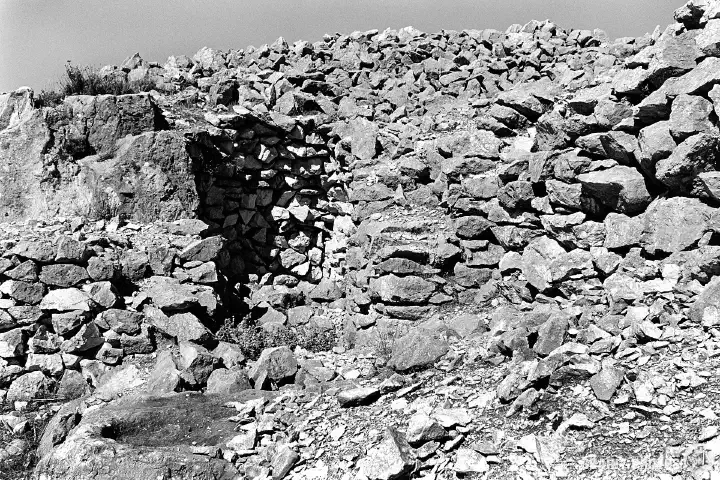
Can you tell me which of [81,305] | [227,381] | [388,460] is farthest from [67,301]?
[388,460]

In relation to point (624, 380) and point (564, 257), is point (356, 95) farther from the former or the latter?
point (624, 380)

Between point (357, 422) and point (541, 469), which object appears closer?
point (541, 469)

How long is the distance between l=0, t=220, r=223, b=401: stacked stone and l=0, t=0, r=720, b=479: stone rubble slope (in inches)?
1.2

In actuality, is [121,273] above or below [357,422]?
above

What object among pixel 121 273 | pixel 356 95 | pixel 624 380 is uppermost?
pixel 356 95

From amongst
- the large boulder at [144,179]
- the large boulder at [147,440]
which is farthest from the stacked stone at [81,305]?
the large boulder at [147,440]

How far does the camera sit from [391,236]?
934cm

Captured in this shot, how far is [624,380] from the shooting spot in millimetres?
5000

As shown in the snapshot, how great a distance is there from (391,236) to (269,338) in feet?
7.38

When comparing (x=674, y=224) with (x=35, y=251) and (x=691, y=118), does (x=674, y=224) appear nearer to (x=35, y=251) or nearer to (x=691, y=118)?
(x=691, y=118)

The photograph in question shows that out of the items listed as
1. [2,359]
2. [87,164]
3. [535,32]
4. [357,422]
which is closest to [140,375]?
[2,359]

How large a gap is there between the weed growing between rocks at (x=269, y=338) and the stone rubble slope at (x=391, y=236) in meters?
0.26

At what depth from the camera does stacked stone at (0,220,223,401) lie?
772 cm

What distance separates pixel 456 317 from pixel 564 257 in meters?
1.51
